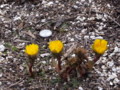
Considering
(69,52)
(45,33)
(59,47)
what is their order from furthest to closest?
(45,33)
(69,52)
(59,47)

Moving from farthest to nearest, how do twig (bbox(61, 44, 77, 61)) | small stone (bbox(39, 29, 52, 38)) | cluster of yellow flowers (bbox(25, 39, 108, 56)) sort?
small stone (bbox(39, 29, 52, 38))
twig (bbox(61, 44, 77, 61))
cluster of yellow flowers (bbox(25, 39, 108, 56))

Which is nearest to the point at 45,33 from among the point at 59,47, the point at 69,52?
the point at 69,52

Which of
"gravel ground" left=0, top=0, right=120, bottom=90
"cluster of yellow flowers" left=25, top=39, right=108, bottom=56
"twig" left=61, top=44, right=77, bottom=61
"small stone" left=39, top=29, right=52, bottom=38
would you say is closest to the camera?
"cluster of yellow flowers" left=25, top=39, right=108, bottom=56

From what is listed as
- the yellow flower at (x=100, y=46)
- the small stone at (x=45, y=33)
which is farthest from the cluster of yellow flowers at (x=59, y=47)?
the small stone at (x=45, y=33)

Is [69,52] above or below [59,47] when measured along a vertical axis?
below

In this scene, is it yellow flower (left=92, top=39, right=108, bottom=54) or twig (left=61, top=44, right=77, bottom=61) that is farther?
twig (left=61, top=44, right=77, bottom=61)

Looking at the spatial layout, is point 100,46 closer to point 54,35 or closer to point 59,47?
point 59,47

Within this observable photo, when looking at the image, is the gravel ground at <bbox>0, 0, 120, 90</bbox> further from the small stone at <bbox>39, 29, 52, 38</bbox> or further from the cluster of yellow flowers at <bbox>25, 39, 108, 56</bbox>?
the cluster of yellow flowers at <bbox>25, 39, 108, 56</bbox>

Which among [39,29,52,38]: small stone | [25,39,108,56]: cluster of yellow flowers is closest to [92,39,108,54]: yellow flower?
[25,39,108,56]: cluster of yellow flowers
